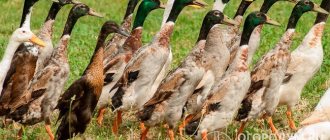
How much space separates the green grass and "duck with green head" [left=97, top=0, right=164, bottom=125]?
0.31m

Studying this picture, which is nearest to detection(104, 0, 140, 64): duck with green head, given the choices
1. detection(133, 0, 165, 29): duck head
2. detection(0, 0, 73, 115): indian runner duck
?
detection(133, 0, 165, 29): duck head

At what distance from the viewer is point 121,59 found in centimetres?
1108

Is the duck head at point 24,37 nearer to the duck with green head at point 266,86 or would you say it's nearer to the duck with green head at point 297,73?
the duck with green head at point 266,86

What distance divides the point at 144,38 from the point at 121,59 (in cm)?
516

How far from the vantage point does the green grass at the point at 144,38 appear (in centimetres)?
1046

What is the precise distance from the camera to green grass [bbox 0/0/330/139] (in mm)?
10461

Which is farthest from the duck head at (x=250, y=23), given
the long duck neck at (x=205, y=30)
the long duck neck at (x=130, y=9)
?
the long duck neck at (x=130, y=9)

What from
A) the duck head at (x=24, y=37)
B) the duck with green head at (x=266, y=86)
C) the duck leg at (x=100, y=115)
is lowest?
the duck leg at (x=100, y=115)

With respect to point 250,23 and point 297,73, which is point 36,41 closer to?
point 250,23

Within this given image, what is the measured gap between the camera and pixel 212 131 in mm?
9438

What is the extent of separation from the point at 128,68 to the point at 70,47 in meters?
4.93

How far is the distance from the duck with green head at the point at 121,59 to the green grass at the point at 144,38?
0.31 metres

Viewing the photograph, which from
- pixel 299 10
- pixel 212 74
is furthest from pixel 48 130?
pixel 299 10

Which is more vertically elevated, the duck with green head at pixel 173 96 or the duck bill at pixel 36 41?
the duck bill at pixel 36 41
